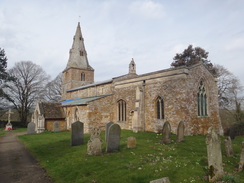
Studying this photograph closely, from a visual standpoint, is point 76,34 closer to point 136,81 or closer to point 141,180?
point 136,81

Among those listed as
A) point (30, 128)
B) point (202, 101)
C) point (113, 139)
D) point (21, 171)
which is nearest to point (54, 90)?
point (30, 128)

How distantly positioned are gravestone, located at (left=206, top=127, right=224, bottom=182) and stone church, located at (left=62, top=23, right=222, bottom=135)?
8.67m

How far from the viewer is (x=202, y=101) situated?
16.7 meters

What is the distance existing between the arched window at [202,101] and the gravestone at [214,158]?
11.0 m

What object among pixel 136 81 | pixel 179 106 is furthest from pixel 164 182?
pixel 136 81

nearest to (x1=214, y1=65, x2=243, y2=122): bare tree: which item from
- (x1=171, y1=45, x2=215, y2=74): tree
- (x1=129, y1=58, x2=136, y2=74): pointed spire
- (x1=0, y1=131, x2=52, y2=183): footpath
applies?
(x1=171, y1=45, x2=215, y2=74): tree

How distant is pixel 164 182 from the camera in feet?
12.8

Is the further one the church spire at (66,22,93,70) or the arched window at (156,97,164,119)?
the church spire at (66,22,93,70)

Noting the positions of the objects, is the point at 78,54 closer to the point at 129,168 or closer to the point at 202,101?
the point at 202,101

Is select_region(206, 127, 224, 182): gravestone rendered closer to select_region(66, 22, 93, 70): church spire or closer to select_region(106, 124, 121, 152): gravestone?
select_region(106, 124, 121, 152): gravestone

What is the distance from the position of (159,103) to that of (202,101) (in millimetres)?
4198

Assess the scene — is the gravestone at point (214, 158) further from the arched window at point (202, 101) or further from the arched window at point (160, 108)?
the arched window at point (202, 101)

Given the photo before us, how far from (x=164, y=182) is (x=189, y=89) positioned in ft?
40.4

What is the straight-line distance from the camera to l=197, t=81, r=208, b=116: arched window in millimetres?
16297
